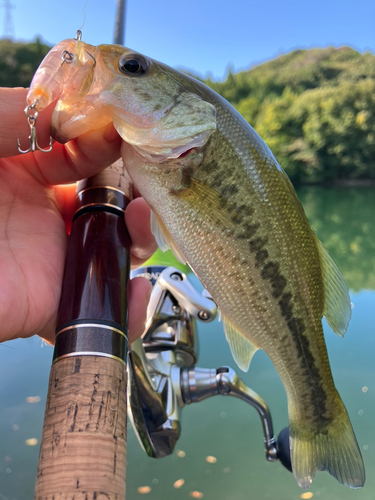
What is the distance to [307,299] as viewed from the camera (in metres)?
1.08

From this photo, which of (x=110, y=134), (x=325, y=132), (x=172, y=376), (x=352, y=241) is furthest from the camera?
(x=325, y=132)

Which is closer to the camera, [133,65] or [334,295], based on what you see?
[133,65]

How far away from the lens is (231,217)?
99 centimetres

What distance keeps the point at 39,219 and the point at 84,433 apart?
688mm

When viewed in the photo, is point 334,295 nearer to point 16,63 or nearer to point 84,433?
point 84,433

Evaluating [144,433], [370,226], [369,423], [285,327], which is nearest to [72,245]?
[285,327]

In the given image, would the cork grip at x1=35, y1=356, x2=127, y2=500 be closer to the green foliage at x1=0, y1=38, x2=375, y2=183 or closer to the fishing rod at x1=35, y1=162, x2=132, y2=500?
the fishing rod at x1=35, y1=162, x2=132, y2=500

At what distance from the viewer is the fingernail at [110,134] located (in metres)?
0.93

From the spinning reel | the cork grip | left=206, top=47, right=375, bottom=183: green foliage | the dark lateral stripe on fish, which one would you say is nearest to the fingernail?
the dark lateral stripe on fish

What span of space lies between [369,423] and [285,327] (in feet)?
5.68

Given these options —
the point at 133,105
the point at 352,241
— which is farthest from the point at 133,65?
the point at 352,241

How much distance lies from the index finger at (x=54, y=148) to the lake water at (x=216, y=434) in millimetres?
702

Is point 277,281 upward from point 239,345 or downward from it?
upward

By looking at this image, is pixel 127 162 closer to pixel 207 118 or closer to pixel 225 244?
pixel 207 118
